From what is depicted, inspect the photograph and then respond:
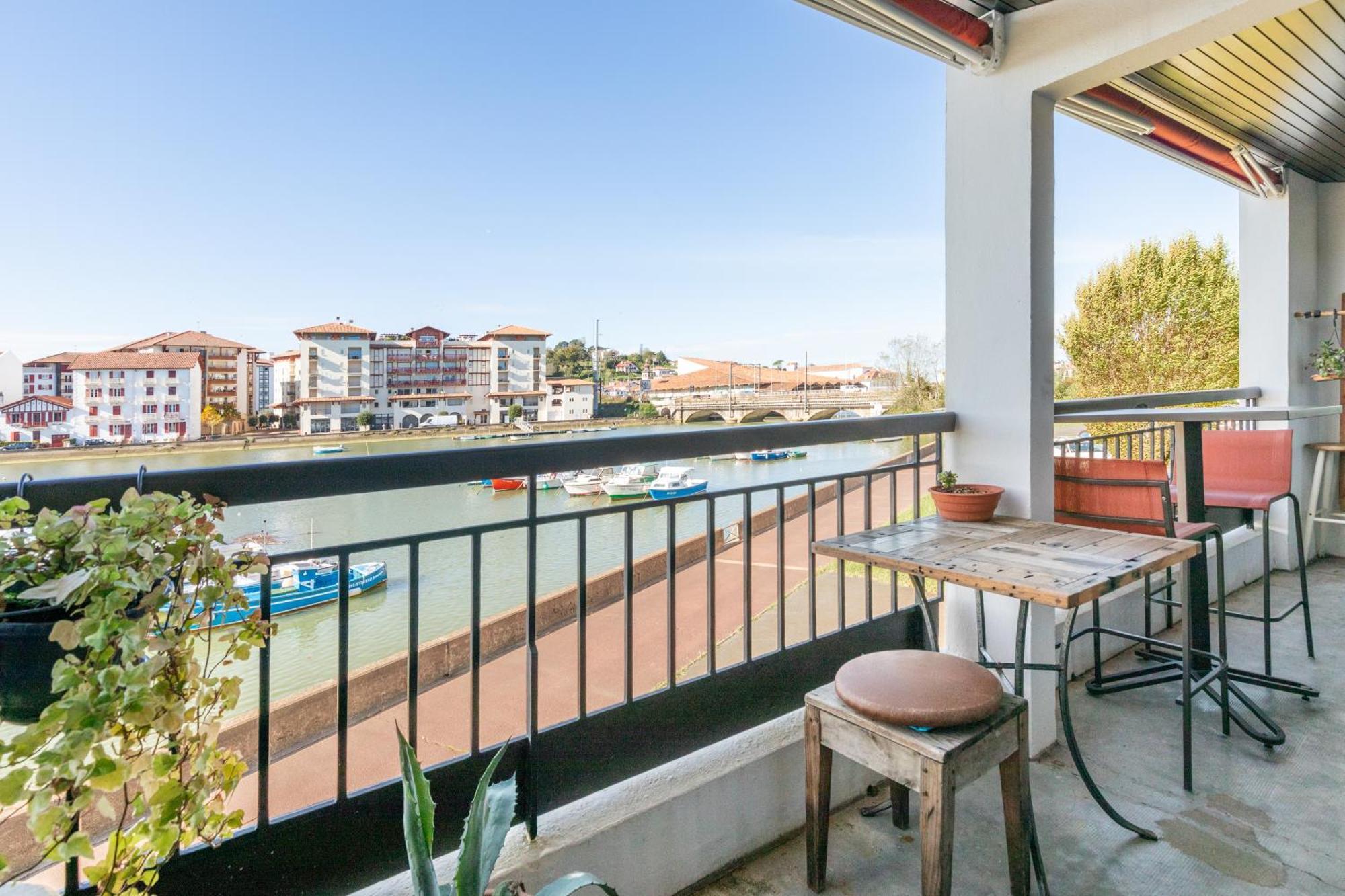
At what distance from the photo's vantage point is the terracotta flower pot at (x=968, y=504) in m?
1.94

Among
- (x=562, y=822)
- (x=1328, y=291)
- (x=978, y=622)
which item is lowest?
(x=562, y=822)

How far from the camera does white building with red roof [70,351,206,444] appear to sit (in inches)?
149

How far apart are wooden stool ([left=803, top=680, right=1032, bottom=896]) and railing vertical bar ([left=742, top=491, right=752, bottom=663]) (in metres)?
0.39

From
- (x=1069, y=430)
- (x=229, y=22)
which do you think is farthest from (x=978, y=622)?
(x=229, y=22)

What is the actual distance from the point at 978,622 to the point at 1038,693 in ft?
1.27

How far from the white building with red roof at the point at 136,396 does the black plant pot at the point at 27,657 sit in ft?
12.2

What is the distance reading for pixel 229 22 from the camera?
496 inches

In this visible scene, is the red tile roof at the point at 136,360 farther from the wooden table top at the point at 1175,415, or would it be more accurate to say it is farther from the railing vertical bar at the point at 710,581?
the wooden table top at the point at 1175,415

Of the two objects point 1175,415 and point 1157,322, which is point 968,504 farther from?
point 1157,322

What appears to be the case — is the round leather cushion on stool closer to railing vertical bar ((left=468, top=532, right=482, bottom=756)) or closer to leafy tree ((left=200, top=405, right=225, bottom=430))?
railing vertical bar ((left=468, top=532, right=482, bottom=756))

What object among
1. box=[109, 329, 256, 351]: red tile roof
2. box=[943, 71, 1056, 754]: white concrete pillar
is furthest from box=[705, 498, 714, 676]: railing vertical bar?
box=[109, 329, 256, 351]: red tile roof

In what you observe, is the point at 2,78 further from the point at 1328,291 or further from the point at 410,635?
the point at 1328,291

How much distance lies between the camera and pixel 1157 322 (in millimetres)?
12594

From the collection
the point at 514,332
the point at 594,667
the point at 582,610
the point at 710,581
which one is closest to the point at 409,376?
the point at 514,332
